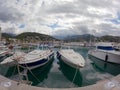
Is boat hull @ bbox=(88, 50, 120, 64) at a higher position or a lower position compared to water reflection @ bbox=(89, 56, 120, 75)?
higher

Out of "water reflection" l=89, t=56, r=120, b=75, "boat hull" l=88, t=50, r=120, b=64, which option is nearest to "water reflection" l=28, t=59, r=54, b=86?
"water reflection" l=89, t=56, r=120, b=75

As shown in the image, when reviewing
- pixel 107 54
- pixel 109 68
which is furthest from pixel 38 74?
pixel 107 54

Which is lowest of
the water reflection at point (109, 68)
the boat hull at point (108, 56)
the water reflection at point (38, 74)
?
the water reflection at point (109, 68)

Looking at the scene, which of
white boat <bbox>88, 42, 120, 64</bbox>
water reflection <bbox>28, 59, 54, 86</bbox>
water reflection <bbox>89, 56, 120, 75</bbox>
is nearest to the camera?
water reflection <bbox>28, 59, 54, 86</bbox>

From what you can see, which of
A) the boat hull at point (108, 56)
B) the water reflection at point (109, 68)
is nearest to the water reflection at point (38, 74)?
the water reflection at point (109, 68)

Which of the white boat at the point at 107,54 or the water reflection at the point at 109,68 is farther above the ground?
the white boat at the point at 107,54

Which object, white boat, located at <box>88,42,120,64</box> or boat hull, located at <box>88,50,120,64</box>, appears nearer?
boat hull, located at <box>88,50,120,64</box>

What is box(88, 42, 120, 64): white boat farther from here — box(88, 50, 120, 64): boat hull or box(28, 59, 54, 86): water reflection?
box(28, 59, 54, 86): water reflection


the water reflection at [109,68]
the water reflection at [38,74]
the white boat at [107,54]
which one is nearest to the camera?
the water reflection at [38,74]

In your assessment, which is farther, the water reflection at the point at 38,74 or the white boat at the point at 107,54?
the white boat at the point at 107,54

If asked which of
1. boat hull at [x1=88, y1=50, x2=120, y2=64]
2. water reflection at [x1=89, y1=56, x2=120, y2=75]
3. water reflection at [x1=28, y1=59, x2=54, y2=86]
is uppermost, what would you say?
boat hull at [x1=88, y1=50, x2=120, y2=64]

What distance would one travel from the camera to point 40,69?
23.7 metres

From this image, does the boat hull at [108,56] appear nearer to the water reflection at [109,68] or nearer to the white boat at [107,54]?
the white boat at [107,54]

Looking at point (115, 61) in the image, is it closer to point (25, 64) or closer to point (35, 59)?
point (35, 59)
